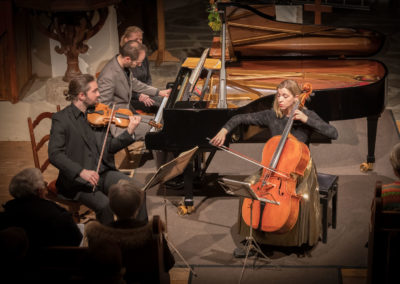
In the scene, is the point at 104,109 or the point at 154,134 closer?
the point at 104,109

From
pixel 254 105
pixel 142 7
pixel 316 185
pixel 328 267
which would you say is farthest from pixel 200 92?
pixel 142 7

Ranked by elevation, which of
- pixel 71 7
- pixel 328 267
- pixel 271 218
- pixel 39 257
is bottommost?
pixel 328 267

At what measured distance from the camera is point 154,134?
4.96 meters

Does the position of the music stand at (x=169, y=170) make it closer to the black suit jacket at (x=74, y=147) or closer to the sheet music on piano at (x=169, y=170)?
the sheet music on piano at (x=169, y=170)

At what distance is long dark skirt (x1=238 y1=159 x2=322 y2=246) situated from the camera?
14.5 ft

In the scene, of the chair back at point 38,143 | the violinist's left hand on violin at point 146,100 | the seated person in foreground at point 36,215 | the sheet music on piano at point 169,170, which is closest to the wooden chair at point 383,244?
the sheet music on piano at point 169,170

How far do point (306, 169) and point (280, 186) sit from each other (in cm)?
28

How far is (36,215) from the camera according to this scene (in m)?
3.59

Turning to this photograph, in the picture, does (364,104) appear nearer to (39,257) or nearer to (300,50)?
(300,50)

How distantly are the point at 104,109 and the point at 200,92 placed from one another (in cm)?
115

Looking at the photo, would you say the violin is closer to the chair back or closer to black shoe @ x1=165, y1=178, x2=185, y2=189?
the chair back

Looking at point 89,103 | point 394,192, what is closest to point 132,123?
point 89,103

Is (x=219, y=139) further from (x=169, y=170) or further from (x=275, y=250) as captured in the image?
(x=275, y=250)

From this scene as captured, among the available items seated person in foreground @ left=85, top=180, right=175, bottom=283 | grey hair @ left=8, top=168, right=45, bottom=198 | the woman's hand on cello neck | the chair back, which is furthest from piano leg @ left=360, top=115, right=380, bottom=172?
grey hair @ left=8, top=168, right=45, bottom=198
